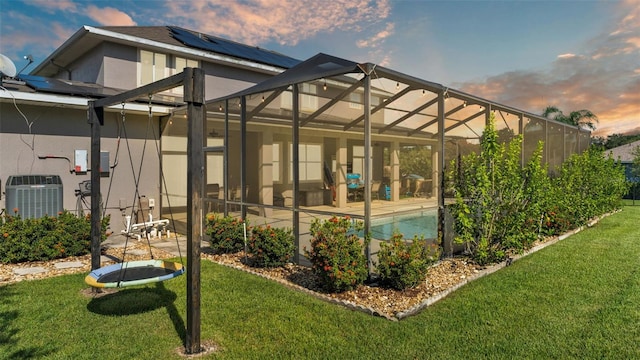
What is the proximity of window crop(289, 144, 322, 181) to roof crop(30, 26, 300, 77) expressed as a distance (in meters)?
7.17

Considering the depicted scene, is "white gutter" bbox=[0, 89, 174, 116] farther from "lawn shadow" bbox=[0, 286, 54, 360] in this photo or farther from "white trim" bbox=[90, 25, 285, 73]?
"lawn shadow" bbox=[0, 286, 54, 360]

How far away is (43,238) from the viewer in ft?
22.7

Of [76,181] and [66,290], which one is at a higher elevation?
[76,181]

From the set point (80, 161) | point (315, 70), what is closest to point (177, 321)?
point (315, 70)

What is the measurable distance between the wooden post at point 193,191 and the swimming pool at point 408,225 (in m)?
2.91

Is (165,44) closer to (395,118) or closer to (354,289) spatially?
(395,118)

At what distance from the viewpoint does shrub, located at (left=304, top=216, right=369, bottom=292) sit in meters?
4.83

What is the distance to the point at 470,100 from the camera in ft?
25.3

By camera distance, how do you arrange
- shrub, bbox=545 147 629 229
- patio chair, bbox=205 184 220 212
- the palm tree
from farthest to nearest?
the palm tree, shrub, bbox=545 147 629 229, patio chair, bbox=205 184 220 212

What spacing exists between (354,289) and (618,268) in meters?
4.72

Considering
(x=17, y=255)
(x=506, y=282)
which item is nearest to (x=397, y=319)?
(x=506, y=282)

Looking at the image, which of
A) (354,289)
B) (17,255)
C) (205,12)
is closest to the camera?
(354,289)

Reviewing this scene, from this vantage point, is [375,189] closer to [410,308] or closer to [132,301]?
[410,308]

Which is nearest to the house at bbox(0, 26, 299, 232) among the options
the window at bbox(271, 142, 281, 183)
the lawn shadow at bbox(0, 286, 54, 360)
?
the lawn shadow at bbox(0, 286, 54, 360)
